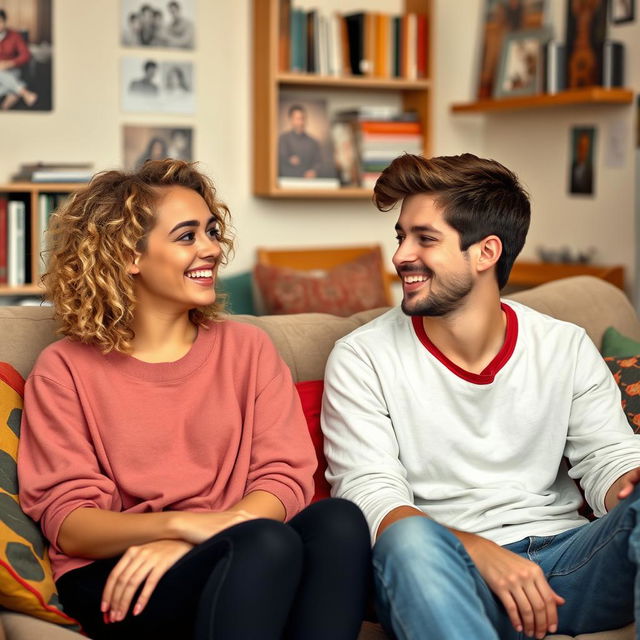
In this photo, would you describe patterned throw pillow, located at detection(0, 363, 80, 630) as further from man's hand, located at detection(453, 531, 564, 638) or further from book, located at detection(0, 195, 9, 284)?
book, located at detection(0, 195, 9, 284)

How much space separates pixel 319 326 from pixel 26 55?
219cm

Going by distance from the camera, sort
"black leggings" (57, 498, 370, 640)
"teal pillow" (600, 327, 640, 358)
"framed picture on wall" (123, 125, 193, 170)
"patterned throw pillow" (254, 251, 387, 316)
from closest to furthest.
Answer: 1. "black leggings" (57, 498, 370, 640)
2. "teal pillow" (600, 327, 640, 358)
3. "patterned throw pillow" (254, 251, 387, 316)
4. "framed picture on wall" (123, 125, 193, 170)

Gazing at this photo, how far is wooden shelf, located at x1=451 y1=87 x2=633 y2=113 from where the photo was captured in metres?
3.92

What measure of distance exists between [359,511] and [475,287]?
0.54 metres

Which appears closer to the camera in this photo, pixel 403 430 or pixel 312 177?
pixel 403 430

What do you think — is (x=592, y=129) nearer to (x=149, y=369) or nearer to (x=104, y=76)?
(x=104, y=76)

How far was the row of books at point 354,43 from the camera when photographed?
419cm

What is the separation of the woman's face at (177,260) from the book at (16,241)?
1.94 m

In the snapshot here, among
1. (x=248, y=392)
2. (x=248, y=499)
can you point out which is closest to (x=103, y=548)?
(x=248, y=499)

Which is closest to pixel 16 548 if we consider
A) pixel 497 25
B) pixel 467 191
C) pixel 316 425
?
pixel 316 425

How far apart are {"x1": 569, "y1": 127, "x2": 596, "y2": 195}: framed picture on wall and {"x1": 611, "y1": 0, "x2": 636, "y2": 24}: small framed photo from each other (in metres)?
0.43

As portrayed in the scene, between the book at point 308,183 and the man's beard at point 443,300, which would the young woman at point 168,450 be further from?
the book at point 308,183

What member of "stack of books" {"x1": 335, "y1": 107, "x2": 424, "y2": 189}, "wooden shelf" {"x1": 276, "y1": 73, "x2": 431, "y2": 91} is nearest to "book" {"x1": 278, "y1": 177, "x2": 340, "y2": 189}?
"stack of books" {"x1": 335, "y1": 107, "x2": 424, "y2": 189}

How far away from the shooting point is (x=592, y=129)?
166 inches
